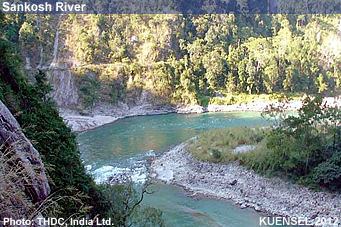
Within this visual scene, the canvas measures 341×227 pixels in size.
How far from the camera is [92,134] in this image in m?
35.0

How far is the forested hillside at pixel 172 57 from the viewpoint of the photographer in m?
53.9

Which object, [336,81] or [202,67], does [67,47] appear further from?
[336,81]

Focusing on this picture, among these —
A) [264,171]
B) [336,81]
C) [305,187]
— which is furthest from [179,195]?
[336,81]

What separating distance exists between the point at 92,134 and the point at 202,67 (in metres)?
28.6

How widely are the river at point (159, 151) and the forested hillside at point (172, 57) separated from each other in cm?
946

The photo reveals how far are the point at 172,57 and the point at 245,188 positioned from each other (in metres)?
42.9

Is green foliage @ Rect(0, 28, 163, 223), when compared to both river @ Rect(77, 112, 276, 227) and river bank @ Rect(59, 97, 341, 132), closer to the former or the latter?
river @ Rect(77, 112, 276, 227)

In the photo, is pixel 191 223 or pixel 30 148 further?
pixel 191 223

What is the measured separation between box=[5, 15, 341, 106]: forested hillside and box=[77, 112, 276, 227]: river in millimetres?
9456

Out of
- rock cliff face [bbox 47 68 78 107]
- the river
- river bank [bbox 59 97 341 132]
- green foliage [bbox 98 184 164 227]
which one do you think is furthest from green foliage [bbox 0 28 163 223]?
rock cliff face [bbox 47 68 78 107]

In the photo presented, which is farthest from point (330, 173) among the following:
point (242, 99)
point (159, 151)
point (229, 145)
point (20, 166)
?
point (242, 99)

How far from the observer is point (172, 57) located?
59.0 meters

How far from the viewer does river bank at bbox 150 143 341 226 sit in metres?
15.9

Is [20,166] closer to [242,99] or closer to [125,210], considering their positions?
[125,210]
